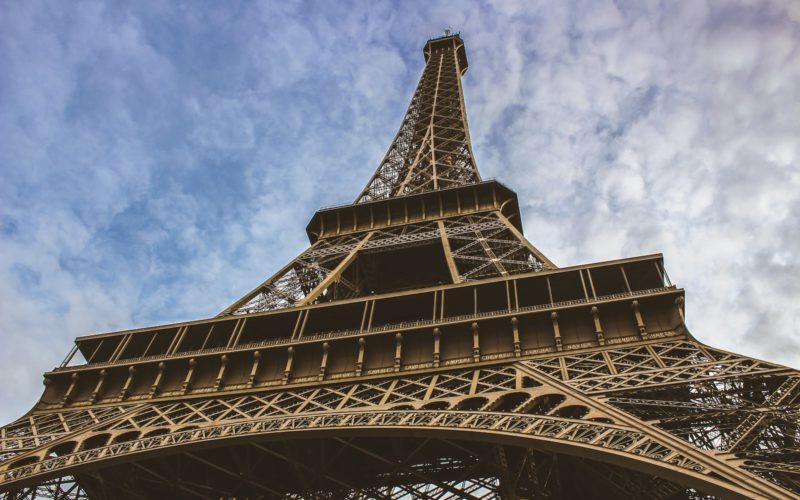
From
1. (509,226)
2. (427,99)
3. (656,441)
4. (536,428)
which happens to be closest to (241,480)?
(536,428)

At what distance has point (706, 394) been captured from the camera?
14.2m

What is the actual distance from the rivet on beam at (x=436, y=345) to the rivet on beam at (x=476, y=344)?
3.13 feet

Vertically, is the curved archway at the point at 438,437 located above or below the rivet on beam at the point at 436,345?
below

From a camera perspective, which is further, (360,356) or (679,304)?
(360,356)

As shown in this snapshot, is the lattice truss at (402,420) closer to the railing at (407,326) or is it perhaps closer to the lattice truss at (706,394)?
the lattice truss at (706,394)

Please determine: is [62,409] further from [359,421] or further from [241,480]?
[359,421]

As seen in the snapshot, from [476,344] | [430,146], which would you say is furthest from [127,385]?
[430,146]

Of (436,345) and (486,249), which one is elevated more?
(486,249)

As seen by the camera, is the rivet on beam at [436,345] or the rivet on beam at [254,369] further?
the rivet on beam at [254,369]

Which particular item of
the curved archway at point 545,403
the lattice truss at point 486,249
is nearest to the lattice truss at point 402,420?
the curved archway at point 545,403

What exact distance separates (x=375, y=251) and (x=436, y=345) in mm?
13201

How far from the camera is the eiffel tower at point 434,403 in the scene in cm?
1294

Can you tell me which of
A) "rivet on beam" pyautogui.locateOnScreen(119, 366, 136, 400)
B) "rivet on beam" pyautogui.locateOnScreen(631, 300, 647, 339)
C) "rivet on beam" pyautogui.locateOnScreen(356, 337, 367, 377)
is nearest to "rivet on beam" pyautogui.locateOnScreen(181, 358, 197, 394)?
→ "rivet on beam" pyautogui.locateOnScreen(119, 366, 136, 400)

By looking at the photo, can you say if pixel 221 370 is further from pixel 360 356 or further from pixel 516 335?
pixel 516 335
